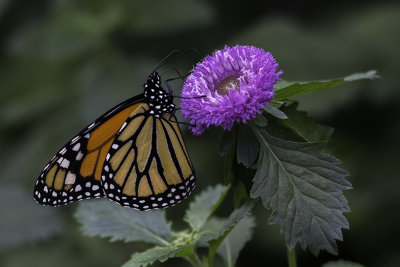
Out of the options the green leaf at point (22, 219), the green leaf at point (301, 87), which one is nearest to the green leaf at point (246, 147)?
Answer: the green leaf at point (301, 87)

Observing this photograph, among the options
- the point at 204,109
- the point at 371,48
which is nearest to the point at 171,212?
the point at 371,48

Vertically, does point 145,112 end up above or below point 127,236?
above

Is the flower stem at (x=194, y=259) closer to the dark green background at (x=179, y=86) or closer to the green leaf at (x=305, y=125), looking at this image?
the green leaf at (x=305, y=125)

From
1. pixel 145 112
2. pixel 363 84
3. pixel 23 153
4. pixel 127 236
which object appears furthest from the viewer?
pixel 23 153

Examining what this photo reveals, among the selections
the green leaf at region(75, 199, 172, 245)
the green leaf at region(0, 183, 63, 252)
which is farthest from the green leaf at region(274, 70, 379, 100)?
the green leaf at region(0, 183, 63, 252)

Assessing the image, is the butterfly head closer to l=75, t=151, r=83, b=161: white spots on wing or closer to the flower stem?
l=75, t=151, r=83, b=161: white spots on wing

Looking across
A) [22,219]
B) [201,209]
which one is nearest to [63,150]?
[201,209]

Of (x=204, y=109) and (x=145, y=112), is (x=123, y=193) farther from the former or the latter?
(x=204, y=109)
